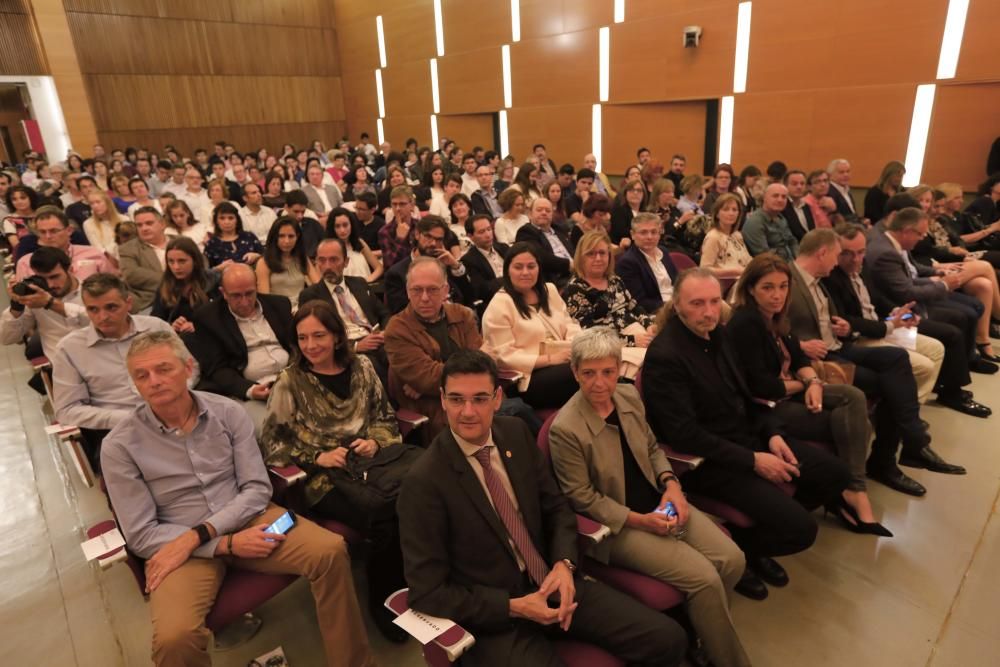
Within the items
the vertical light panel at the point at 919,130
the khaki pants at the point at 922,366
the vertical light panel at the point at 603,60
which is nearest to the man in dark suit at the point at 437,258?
the khaki pants at the point at 922,366

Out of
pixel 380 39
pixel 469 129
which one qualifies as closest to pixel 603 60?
pixel 469 129

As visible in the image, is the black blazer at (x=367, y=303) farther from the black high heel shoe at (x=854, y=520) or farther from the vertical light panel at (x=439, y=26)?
the vertical light panel at (x=439, y=26)

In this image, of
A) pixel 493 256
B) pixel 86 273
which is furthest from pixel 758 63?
pixel 86 273

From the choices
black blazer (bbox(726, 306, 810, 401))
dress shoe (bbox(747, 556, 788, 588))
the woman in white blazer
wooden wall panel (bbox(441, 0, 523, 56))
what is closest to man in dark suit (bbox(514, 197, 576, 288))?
the woman in white blazer

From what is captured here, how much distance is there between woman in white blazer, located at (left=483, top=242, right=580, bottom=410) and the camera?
9.80 ft

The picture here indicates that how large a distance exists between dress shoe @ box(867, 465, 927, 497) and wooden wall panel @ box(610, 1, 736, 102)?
718 cm

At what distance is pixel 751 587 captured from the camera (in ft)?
7.63

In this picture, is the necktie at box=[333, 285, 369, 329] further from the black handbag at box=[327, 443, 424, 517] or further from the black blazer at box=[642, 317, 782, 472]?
the black blazer at box=[642, 317, 782, 472]

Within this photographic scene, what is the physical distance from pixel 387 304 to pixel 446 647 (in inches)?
110

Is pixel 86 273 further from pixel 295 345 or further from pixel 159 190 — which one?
pixel 159 190

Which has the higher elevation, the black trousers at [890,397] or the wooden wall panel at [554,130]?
the wooden wall panel at [554,130]

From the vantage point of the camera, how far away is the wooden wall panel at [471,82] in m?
11.9

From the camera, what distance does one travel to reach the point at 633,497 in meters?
2.11

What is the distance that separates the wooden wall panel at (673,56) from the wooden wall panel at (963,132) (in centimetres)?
276
